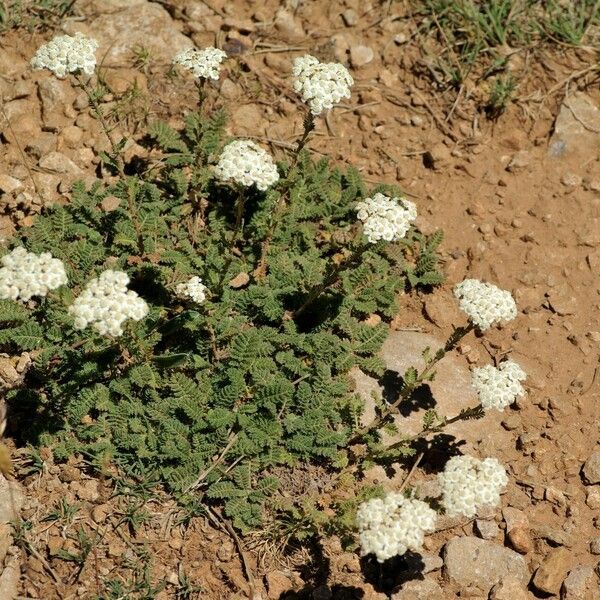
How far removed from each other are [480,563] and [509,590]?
0.27 metres

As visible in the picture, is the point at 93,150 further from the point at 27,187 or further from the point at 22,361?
the point at 22,361

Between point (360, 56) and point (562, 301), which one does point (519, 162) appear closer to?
point (562, 301)

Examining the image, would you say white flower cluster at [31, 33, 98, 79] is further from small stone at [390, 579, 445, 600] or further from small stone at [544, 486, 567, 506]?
small stone at [544, 486, 567, 506]

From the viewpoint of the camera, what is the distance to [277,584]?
562cm

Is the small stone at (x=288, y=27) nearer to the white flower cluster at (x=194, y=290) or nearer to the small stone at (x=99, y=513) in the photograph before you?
the white flower cluster at (x=194, y=290)

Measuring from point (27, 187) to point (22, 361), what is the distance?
177 cm

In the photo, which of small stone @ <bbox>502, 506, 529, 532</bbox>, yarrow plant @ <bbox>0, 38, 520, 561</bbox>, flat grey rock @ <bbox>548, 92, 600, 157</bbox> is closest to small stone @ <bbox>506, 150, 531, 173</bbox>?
flat grey rock @ <bbox>548, 92, 600, 157</bbox>

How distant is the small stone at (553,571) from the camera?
562 centimetres

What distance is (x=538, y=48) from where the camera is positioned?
8289mm

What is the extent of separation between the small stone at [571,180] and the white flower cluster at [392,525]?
4182 mm

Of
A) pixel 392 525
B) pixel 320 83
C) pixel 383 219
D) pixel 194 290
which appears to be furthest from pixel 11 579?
pixel 320 83

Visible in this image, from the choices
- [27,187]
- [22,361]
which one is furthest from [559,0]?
[22,361]

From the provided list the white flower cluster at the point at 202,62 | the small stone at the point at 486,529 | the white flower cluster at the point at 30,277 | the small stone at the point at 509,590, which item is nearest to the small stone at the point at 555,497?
the small stone at the point at 486,529

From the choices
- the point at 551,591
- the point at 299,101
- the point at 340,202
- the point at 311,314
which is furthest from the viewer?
the point at 299,101
